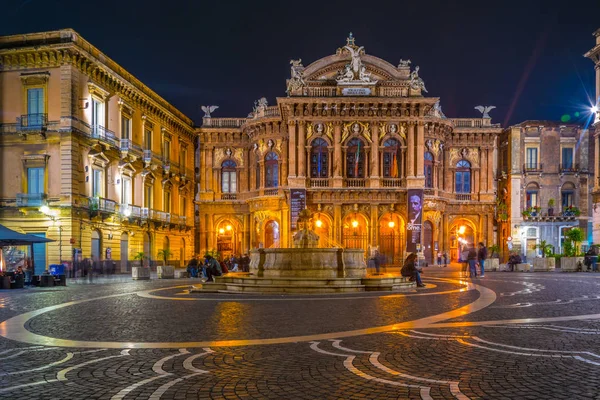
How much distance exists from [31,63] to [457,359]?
29789mm

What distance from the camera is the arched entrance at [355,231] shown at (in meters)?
41.9

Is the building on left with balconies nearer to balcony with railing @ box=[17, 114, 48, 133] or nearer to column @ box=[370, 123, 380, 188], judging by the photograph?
balcony with railing @ box=[17, 114, 48, 133]

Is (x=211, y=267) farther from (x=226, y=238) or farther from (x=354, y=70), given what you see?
(x=226, y=238)

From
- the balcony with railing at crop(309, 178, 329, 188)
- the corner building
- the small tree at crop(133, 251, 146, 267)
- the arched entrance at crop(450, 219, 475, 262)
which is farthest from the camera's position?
the arched entrance at crop(450, 219, 475, 262)

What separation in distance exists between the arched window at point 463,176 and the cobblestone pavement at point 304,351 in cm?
3367

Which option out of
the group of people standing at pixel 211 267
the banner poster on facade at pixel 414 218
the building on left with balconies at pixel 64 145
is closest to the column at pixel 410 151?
the banner poster on facade at pixel 414 218

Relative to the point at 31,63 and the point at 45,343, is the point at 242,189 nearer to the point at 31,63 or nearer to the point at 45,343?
the point at 31,63

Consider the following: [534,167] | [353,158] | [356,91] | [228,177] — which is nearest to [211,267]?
[353,158]

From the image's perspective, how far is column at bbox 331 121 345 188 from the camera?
4147 centimetres

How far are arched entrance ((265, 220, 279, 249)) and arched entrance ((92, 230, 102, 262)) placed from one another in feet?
45.5

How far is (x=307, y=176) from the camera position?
138 ft

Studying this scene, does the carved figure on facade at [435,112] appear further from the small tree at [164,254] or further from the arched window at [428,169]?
the small tree at [164,254]

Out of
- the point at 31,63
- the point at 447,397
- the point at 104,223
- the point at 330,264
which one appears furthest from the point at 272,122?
the point at 447,397

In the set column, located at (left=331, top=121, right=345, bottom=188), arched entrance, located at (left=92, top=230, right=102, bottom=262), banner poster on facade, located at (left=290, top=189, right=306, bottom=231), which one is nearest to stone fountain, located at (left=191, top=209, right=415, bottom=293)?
arched entrance, located at (left=92, top=230, right=102, bottom=262)
